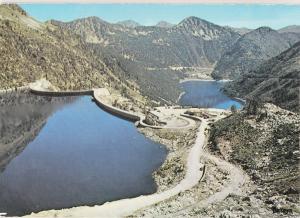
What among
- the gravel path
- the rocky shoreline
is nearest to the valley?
the gravel path

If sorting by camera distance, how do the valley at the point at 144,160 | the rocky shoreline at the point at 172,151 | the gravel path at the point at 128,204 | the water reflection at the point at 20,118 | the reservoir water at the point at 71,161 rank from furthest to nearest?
the water reflection at the point at 20,118 → the rocky shoreline at the point at 172,151 → the reservoir water at the point at 71,161 → the valley at the point at 144,160 → the gravel path at the point at 128,204

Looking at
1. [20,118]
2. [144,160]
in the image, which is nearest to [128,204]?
[144,160]

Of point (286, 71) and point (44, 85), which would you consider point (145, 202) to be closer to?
point (44, 85)

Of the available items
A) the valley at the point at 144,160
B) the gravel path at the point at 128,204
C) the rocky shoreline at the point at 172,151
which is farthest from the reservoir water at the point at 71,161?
the gravel path at the point at 128,204

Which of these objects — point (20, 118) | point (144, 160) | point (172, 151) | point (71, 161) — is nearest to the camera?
point (71, 161)

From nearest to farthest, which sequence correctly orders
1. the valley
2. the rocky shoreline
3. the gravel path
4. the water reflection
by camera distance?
the gravel path, the valley, the rocky shoreline, the water reflection

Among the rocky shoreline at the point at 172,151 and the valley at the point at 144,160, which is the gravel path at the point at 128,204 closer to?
the valley at the point at 144,160

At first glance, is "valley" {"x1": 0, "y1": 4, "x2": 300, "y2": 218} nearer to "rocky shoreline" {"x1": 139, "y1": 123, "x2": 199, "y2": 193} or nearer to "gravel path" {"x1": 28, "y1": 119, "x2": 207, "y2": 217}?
"gravel path" {"x1": 28, "y1": 119, "x2": 207, "y2": 217}

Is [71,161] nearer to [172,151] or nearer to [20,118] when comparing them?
[172,151]

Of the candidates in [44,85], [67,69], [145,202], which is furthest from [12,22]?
[145,202]
